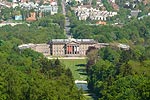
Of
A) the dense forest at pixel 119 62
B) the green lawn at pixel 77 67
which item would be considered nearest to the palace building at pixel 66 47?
the dense forest at pixel 119 62

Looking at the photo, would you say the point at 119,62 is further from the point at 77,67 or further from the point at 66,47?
the point at 66,47

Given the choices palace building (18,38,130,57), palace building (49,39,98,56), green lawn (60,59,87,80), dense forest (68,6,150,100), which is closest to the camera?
dense forest (68,6,150,100)

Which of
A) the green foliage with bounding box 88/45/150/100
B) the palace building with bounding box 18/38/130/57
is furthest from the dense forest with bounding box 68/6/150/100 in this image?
the palace building with bounding box 18/38/130/57

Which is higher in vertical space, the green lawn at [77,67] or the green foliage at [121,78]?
the green foliage at [121,78]

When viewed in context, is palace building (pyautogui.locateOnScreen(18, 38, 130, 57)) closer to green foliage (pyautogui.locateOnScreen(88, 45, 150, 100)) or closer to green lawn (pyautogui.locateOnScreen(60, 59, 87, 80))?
green lawn (pyautogui.locateOnScreen(60, 59, 87, 80))

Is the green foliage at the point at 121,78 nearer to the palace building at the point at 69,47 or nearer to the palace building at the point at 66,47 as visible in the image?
the palace building at the point at 66,47

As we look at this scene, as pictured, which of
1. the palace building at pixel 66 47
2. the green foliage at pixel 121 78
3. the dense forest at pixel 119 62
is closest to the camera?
the green foliage at pixel 121 78

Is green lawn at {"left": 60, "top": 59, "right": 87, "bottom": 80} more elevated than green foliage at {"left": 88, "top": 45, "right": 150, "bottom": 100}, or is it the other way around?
green foliage at {"left": 88, "top": 45, "right": 150, "bottom": 100}

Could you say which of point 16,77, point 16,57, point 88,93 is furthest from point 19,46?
point 16,77

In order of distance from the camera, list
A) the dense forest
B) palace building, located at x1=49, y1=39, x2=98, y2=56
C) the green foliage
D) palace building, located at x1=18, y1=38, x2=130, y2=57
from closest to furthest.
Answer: the green foliage
the dense forest
palace building, located at x1=18, y1=38, x2=130, y2=57
palace building, located at x1=49, y1=39, x2=98, y2=56

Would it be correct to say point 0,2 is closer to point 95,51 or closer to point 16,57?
point 95,51
